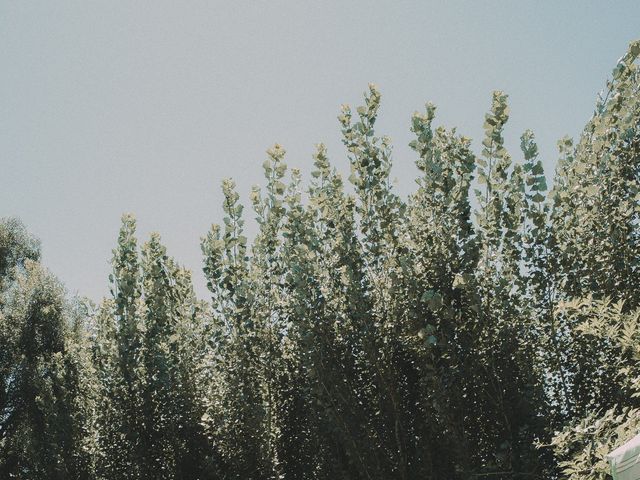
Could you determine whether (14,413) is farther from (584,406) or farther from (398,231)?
(584,406)

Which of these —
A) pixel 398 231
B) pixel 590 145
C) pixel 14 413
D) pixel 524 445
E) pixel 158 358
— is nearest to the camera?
pixel 524 445

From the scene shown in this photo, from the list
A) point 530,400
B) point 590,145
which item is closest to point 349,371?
point 530,400

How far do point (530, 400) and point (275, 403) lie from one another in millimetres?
3125

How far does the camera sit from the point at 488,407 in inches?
233

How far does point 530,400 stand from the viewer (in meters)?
5.60

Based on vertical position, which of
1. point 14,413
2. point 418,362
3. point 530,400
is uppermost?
point 14,413

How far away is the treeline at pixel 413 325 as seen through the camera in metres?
5.78

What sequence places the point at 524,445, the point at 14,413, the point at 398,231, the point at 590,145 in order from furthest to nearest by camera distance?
the point at 14,413, the point at 398,231, the point at 590,145, the point at 524,445

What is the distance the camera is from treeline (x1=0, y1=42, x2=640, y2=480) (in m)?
5.78

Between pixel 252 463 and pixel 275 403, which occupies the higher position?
pixel 275 403

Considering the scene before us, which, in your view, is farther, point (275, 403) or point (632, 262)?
point (275, 403)

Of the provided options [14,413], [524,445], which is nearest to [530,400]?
[524,445]

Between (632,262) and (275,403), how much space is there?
426cm

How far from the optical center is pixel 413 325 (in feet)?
19.7
